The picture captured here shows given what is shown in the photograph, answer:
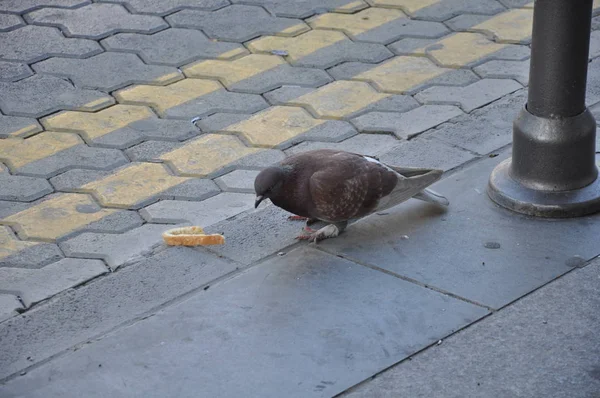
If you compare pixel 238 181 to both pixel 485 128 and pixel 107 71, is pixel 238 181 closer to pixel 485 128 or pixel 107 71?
pixel 485 128

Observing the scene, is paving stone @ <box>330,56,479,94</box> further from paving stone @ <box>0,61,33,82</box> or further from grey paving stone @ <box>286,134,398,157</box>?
paving stone @ <box>0,61,33,82</box>

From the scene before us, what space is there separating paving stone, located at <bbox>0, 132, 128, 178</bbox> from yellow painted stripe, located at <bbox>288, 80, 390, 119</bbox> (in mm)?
1174

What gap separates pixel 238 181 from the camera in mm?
5062

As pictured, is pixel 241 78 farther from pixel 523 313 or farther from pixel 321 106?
pixel 523 313

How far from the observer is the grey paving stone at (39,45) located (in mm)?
6359

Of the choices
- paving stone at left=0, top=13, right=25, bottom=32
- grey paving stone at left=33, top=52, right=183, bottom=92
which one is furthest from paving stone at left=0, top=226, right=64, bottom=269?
paving stone at left=0, top=13, right=25, bottom=32

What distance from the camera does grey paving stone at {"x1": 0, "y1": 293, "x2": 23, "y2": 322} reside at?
409 centimetres

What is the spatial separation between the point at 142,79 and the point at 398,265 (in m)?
2.49

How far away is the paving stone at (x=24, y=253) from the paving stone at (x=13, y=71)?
69.4 inches

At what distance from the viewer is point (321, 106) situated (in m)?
5.72

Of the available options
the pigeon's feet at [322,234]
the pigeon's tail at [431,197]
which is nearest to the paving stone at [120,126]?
the pigeon's feet at [322,234]

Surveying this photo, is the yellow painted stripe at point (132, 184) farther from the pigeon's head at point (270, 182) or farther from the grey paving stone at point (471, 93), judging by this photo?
the grey paving stone at point (471, 93)

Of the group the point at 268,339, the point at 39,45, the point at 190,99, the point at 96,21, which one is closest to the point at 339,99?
the point at 190,99

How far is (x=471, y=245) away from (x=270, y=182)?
0.96m
